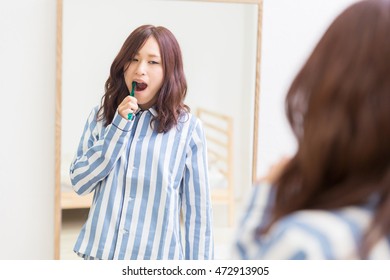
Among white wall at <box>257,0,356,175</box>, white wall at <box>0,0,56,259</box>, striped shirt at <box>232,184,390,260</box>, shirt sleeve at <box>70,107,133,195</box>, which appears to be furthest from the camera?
white wall at <box>257,0,356,175</box>

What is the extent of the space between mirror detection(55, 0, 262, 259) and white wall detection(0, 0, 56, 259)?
44 mm

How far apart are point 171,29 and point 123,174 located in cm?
48

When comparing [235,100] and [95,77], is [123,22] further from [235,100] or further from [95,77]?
[235,100]

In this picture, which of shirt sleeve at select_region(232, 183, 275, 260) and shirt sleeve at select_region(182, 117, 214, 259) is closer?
shirt sleeve at select_region(232, 183, 275, 260)

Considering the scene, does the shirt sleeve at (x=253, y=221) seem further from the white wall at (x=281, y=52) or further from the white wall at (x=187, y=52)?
the white wall at (x=281, y=52)

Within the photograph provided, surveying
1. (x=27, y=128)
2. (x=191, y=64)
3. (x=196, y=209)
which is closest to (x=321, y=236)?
(x=196, y=209)

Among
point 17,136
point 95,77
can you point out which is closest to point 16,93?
point 17,136

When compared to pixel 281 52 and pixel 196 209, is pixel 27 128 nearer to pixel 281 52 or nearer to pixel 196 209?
pixel 196 209

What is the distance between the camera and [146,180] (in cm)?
156

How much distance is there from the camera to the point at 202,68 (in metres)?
1.81

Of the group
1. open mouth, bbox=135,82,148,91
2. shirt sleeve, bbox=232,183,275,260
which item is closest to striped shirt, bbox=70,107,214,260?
open mouth, bbox=135,82,148,91

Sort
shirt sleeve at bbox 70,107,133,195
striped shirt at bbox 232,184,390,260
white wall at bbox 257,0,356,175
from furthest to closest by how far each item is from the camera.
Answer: white wall at bbox 257,0,356,175, shirt sleeve at bbox 70,107,133,195, striped shirt at bbox 232,184,390,260

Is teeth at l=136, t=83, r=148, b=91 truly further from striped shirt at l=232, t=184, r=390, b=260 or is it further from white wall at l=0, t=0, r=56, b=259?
striped shirt at l=232, t=184, r=390, b=260

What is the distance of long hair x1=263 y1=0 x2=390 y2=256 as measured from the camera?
68cm
